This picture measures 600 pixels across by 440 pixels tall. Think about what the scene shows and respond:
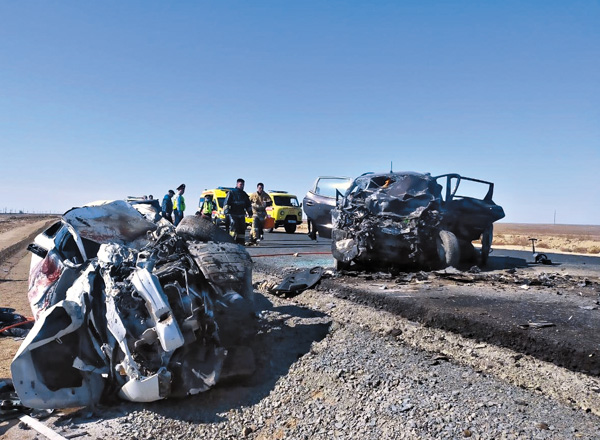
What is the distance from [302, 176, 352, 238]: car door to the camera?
1079 cm

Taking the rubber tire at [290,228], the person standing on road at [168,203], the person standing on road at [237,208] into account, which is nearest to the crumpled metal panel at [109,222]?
the person standing on road at [237,208]

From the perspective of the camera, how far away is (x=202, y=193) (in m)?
24.2

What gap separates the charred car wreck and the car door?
19.1ft

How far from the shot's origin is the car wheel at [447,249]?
8.17 meters

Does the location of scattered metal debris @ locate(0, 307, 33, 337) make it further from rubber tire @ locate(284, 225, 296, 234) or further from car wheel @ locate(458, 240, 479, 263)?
rubber tire @ locate(284, 225, 296, 234)

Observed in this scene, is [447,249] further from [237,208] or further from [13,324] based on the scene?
[13,324]

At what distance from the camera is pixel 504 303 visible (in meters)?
5.81

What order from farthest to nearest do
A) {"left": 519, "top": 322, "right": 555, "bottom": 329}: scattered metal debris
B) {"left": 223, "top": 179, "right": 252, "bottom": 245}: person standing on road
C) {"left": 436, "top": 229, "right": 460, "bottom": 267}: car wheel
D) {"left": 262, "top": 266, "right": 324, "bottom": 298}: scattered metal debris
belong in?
{"left": 223, "top": 179, "right": 252, "bottom": 245}: person standing on road → {"left": 436, "top": 229, "right": 460, "bottom": 267}: car wheel → {"left": 262, "top": 266, "right": 324, "bottom": 298}: scattered metal debris → {"left": 519, "top": 322, "right": 555, "bottom": 329}: scattered metal debris

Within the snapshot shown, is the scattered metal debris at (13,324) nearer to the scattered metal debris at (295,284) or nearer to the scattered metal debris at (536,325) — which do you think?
the scattered metal debris at (295,284)

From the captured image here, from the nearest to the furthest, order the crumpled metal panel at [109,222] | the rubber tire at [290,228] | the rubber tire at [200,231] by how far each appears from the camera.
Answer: the crumpled metal panel at [109,222], the rubber tire at [200,231], the rubber tire at [290,228]

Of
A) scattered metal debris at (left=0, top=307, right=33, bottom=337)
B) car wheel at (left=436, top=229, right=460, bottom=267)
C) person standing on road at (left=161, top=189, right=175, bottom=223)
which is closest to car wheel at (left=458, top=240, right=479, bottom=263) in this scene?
car wheel at (left=436, top=229, right=460, bottom=267)

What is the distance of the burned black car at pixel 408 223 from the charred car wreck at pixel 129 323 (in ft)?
12.2

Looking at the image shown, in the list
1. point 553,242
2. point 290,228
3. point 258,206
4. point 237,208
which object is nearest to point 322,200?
point 237,208

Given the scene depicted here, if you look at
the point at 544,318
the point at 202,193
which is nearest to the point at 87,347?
the point at 544,318
